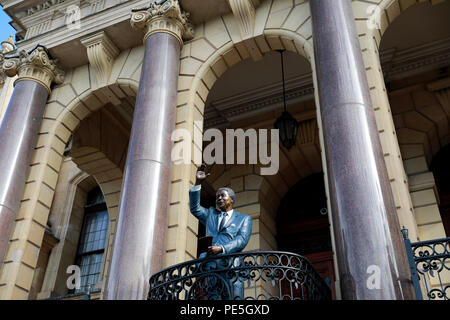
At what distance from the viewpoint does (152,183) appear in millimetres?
8312

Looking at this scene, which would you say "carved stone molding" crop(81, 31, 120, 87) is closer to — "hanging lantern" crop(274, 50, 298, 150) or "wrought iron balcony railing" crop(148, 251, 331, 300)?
"hanging lantern" crop(274, 50, 298, 150)

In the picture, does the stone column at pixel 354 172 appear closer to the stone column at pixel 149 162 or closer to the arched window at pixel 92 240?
the stone column at pixel 149 162

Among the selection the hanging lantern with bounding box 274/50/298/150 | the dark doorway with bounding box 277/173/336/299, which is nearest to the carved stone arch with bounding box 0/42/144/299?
the hanging lantern with bounding box 274/50/298/150

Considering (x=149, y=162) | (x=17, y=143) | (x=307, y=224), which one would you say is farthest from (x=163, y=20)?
(x=307, y=224)

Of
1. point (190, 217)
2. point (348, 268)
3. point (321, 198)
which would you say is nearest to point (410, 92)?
point (321, 198)

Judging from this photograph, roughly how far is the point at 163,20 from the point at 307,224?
20.4 feet

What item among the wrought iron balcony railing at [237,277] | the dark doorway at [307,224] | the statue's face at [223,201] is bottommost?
the wrought iron balcony railing at [237,277]

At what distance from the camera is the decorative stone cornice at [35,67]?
1174 centimetres

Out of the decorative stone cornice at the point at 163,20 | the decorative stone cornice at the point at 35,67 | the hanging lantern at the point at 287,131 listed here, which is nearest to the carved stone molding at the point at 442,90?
the hanging lantern at the point at 287,131

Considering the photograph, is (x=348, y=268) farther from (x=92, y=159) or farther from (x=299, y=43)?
(x=92, y=159)

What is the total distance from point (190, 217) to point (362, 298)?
12.6 feet

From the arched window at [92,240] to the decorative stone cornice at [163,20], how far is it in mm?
7374

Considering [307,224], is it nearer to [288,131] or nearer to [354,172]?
[288,131]

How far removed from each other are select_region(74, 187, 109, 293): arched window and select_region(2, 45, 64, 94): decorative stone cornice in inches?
216
